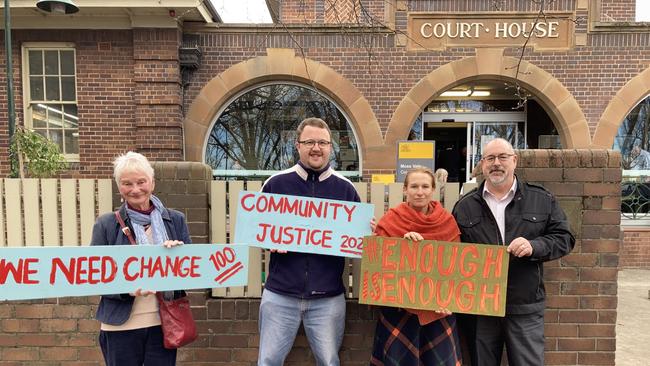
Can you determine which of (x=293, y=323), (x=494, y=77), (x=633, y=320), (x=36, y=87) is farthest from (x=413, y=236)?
(x=36, y=87)

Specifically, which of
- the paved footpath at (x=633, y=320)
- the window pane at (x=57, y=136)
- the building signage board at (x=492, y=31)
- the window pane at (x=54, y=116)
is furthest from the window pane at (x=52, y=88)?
the paved footpath at (x=633, y=320)

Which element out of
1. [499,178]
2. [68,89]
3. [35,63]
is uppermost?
[35,63]

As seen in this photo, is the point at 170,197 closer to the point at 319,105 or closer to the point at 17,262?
the point at 17,262

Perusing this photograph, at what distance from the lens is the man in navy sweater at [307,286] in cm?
262

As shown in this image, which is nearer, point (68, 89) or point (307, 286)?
point (307, 286)

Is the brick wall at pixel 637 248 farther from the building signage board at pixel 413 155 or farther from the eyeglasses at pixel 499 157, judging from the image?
the eyeglasses at pixel 499 157

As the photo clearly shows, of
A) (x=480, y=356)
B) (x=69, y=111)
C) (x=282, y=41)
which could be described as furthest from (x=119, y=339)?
(x=69, y=111)

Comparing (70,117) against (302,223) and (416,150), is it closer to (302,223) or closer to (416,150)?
(416,150)

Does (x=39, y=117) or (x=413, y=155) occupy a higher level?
(x=39, y=117)

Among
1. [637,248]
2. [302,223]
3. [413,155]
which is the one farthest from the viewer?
[637,248]

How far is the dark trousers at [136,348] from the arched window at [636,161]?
9.67 m

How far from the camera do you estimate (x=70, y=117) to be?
27.1 ft

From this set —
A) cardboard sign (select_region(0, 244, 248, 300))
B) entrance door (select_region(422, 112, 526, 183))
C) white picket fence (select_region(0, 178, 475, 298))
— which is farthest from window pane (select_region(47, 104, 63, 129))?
entrance door (select_region(422, 112, 526, 183))

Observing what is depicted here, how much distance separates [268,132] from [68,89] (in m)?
3.95
